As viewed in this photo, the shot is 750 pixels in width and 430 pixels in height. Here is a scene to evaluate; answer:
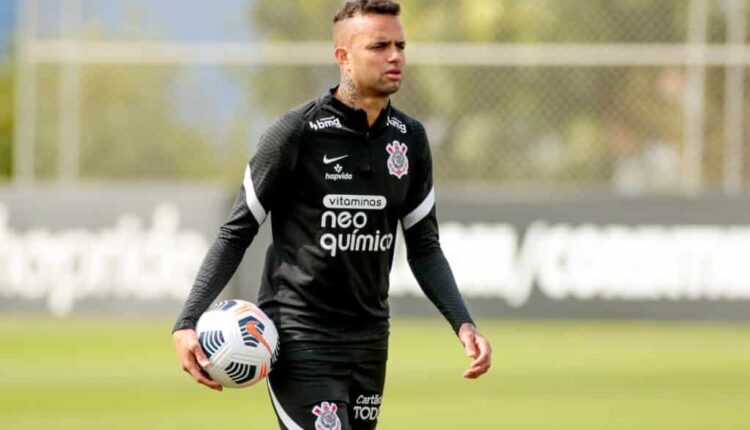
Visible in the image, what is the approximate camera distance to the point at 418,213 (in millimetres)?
6332

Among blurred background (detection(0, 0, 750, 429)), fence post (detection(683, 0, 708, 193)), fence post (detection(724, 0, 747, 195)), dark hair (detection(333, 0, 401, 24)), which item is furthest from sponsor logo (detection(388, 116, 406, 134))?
fence post (detection(724, 0, 747, 195))

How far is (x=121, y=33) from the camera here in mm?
20031

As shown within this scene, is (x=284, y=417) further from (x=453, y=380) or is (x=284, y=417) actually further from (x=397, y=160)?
(x=453, y=380)

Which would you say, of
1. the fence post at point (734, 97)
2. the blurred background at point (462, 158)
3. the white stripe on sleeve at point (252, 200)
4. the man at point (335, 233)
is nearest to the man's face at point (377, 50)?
the man at point (335, 233)

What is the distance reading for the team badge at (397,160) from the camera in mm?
6113

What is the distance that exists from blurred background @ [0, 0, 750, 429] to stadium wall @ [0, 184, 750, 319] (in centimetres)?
2

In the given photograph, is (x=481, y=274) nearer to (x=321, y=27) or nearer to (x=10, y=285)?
(x=321, y=27)

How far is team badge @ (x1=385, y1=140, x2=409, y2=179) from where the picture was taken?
6.11m

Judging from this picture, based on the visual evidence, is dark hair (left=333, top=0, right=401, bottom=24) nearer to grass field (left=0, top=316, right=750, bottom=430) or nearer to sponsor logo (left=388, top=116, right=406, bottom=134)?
sponsor logo (left=388, top=116, right=406, bottom=134)

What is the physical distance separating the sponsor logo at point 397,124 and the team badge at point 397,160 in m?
0.07

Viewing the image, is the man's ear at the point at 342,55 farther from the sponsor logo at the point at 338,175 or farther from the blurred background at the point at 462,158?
the blurred background at the point at 462,158

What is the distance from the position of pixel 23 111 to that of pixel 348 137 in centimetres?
1448

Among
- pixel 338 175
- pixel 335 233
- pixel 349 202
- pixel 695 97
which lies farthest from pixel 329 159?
pixel 695 97

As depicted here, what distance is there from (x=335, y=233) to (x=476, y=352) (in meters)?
0.71
